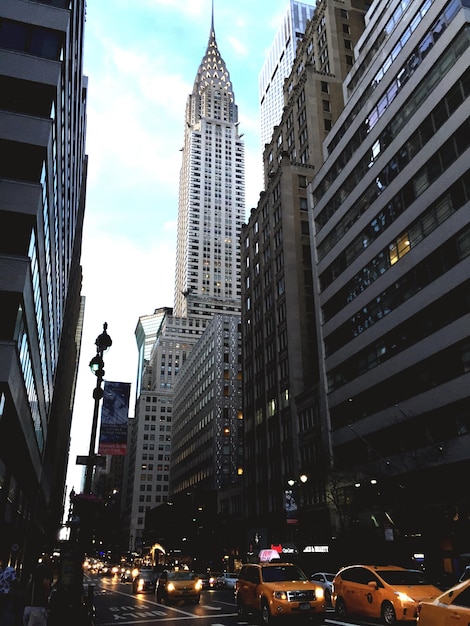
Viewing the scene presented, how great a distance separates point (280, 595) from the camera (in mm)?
16062

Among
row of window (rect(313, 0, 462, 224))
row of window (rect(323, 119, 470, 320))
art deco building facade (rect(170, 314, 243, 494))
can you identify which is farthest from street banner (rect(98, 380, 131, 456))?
art deco building facade (rect(170, 314, 243, 494))

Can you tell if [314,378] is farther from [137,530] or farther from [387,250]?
[137,530]

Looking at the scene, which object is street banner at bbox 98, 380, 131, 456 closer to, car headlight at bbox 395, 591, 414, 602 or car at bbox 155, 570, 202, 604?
car headlight at bbox 395, 591, 414, 602

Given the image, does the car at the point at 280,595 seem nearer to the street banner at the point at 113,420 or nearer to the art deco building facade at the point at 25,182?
the street banner at the point at 113,420

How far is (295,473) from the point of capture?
59906 millimetres

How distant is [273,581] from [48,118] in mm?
27327

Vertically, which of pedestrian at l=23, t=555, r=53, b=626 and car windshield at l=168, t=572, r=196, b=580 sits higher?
pedestrian at l=23, t=555, r=53, b=626

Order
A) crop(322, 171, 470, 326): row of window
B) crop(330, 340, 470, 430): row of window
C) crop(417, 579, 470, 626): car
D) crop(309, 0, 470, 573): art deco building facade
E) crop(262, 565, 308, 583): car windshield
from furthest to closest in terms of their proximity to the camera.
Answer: crop(322, 171, 470, 326): row of window < crop(309, 0, 470, 573): art deco building facade < crop(330, 340, 470, 430): row of window < crop(262, 565, 308, 583): car windshield < crop(417, 579, 470, 626): car

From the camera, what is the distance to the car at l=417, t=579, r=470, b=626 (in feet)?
27.3

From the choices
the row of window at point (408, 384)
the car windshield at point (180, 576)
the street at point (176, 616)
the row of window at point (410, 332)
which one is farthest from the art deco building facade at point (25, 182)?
the row of window at point (408, 384)

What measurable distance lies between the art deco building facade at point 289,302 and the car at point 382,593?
33686mm

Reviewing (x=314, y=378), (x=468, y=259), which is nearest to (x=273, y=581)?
(x=468, y=259)

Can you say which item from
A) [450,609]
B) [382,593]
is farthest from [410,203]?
[450,609]

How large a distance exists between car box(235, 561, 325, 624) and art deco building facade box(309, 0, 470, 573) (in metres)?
20.6
